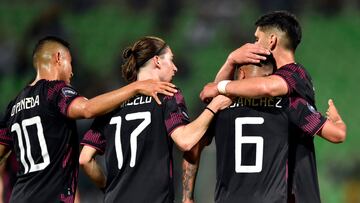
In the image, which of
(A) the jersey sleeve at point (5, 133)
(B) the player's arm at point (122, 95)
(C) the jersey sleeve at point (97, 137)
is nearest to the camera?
(B) the player's arm at point (122, 95)

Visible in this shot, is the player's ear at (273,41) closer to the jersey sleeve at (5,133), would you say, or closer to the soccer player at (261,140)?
the soccer player at (261,140)

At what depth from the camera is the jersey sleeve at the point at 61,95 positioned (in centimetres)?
474

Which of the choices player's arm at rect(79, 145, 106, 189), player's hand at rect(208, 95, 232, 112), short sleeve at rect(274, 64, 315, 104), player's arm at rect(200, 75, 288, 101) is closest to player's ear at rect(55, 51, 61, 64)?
player's arm at rect(79, 145, 106, 189)

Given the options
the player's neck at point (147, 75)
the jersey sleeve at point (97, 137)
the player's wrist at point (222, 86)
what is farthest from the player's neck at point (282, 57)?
the jersey sleeve at point (97, 137)

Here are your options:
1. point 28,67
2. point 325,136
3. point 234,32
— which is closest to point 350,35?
point 234,32

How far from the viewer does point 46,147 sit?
192 inches

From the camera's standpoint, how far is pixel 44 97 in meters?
4.88

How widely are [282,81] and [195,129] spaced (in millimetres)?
595

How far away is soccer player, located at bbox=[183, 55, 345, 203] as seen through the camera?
434cm

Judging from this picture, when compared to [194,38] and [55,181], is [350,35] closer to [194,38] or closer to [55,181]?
[194,38]

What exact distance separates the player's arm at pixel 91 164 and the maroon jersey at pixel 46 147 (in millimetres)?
145

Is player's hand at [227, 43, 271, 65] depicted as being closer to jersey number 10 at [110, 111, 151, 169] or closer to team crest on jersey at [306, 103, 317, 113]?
team crest on jersey at [306, 103, 317, 113]

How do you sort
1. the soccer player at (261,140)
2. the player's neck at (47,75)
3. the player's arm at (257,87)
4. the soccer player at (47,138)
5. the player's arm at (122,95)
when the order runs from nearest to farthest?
1. the player's arm at (257,87)
2. the soccer player at (261,140)
3. the player's arm at (122,95)
4. the soccer player at (47,138)
5. the player's neck at (47,75)

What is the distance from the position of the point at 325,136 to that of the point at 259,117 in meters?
0.41
